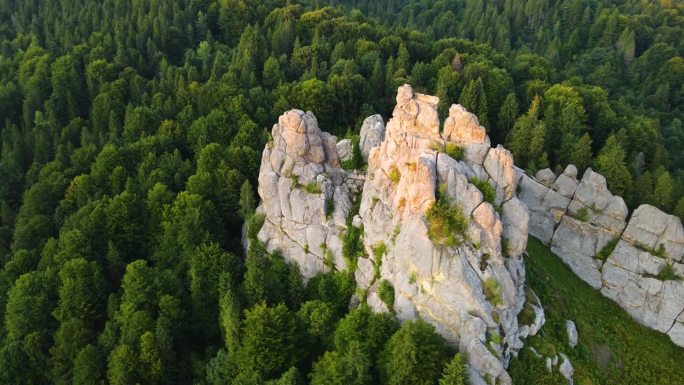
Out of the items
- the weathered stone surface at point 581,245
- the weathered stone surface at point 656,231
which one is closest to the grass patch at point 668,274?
the weathered stone surface at point 656,231

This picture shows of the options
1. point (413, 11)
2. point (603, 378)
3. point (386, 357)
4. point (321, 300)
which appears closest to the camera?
point (386, 357)

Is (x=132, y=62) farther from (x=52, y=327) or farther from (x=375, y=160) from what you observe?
(x=375, y=160)

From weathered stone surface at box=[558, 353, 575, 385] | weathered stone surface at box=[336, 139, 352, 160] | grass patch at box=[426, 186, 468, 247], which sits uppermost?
grass patch at box=[426, 186, 468, 247]

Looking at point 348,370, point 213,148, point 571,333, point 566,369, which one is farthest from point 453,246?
point 213,148

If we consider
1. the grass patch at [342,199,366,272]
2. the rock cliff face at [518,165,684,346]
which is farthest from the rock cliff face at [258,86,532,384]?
the rock cliff face at [518,165,684,346]

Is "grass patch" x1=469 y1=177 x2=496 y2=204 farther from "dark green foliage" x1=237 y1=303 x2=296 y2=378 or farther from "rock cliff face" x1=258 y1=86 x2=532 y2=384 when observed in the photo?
"dark green foliage" x1=237 y1=303 x2=296 y2=378

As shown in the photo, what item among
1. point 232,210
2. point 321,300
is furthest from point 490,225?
point 232,210

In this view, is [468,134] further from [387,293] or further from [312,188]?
[312,188]
